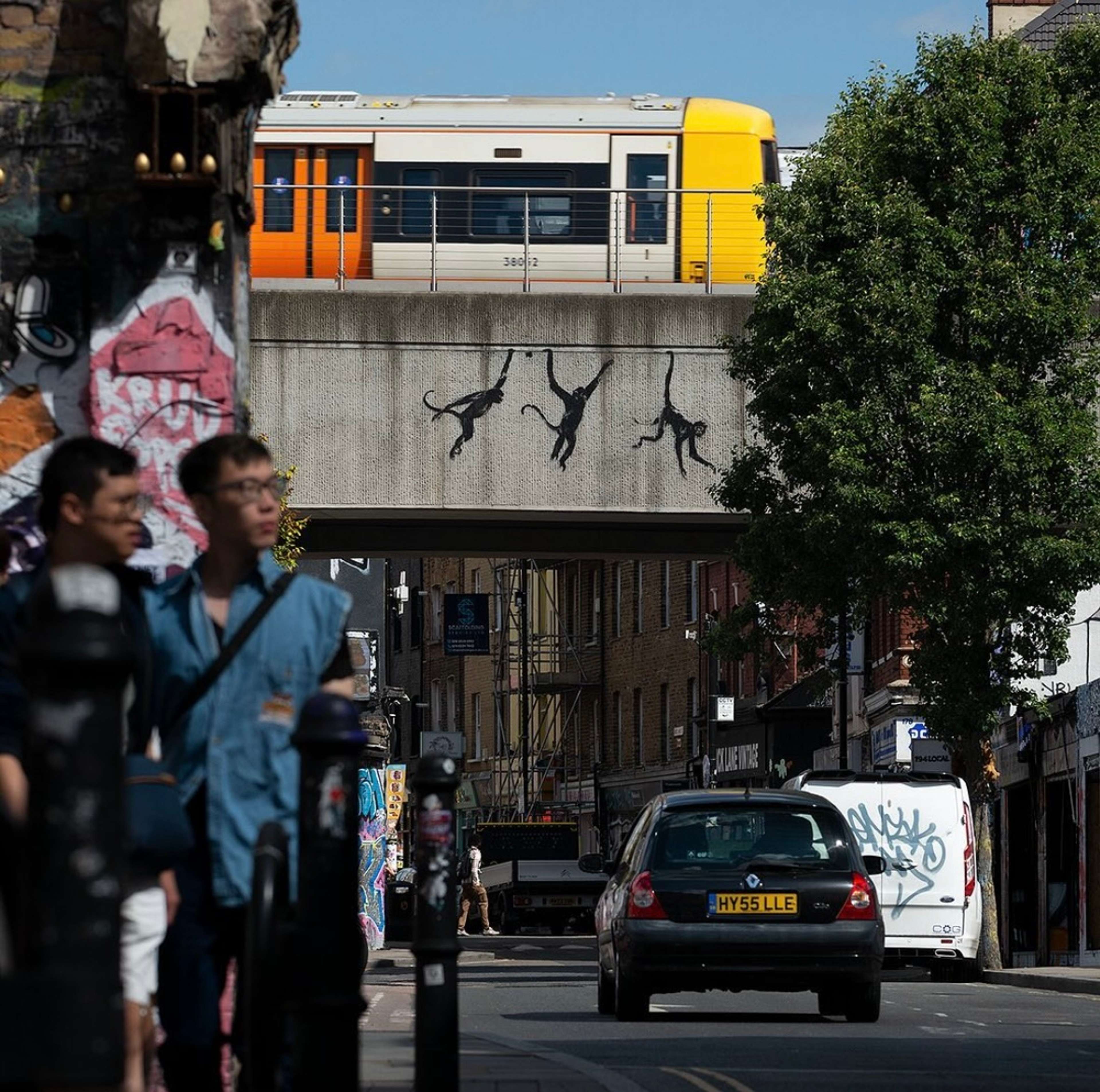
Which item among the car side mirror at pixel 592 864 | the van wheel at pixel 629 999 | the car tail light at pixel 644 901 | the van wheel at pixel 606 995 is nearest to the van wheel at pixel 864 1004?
the van wheel at pixel 629 999

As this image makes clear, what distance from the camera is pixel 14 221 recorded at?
31.7ft

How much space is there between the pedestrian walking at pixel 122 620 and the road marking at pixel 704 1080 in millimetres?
5455

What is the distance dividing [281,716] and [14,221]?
3.79m

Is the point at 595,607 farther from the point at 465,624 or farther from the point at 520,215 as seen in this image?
the point at 520,215

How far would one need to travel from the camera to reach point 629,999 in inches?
668

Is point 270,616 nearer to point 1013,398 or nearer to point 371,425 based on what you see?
point 371,425

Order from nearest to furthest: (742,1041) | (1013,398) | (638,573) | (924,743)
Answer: (742,1041)
(1013,398)
(924,743)
(638,573)

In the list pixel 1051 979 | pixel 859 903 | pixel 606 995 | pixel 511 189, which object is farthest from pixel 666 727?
pixel 859 903

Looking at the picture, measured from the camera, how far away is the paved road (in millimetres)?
12219

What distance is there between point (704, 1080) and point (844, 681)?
27.3m

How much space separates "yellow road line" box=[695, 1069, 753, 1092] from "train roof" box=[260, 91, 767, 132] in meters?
21.8

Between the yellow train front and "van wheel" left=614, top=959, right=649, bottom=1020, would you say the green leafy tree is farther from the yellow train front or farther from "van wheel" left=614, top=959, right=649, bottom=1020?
"van wheel" left=614, top=959, right=649, bottom=1020

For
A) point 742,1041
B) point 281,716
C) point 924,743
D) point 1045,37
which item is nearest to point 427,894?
point 281,716

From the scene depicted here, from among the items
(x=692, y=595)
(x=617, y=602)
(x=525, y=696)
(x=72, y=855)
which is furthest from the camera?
(x=525, y=696)
